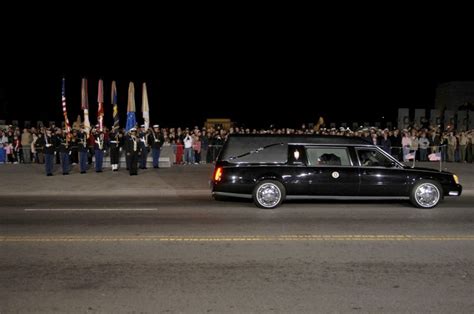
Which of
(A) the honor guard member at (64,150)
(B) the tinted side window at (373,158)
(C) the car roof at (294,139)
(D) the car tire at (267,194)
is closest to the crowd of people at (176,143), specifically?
(A) the honor guard member at (64,150)

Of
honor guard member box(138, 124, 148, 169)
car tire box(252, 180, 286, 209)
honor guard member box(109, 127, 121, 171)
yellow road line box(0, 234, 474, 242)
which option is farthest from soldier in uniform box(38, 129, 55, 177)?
yellow road line box(0, 234, 474, 242)

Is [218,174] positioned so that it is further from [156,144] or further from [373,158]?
[156,144]

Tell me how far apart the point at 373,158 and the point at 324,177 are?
1.27 meters

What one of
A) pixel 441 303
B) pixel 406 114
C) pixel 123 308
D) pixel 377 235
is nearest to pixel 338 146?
pixel 377 235

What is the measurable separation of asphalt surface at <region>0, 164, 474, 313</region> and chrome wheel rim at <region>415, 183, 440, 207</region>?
35 centimetres

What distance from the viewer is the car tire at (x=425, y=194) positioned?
12250mm

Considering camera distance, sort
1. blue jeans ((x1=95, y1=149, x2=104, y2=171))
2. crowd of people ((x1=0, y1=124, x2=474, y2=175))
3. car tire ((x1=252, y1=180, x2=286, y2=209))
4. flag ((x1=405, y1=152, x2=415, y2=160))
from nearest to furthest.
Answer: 1. car tire ((x1=252, y1=180, x2=286, y2=209))
2. blue jeans ((x1=95, y1=149, x2=104, y2=171))
3. crowd of people ((x1=0, y1=124, x2=474, y2=175))
4. flag ((x1=405, y1=152, x2=415, y2=160))

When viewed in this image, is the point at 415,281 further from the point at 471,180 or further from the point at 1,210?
the point at 471,180

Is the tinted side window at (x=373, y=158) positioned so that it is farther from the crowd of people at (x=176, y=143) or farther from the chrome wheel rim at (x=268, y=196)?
the crowd of people at (x=176, y=143)

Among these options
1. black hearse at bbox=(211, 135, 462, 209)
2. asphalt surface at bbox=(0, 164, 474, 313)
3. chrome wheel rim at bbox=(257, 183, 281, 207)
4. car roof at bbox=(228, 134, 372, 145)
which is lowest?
asphalt surface at bbox=(0, 164, 474, 313)

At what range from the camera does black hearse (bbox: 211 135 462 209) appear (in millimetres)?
12211

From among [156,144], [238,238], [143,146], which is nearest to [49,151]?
[143,146]

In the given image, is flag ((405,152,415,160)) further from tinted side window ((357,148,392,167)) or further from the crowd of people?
tinted side window ((357,148,392,167))

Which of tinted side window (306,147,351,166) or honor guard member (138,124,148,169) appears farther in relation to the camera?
honor guard member (138,124,148,169)
